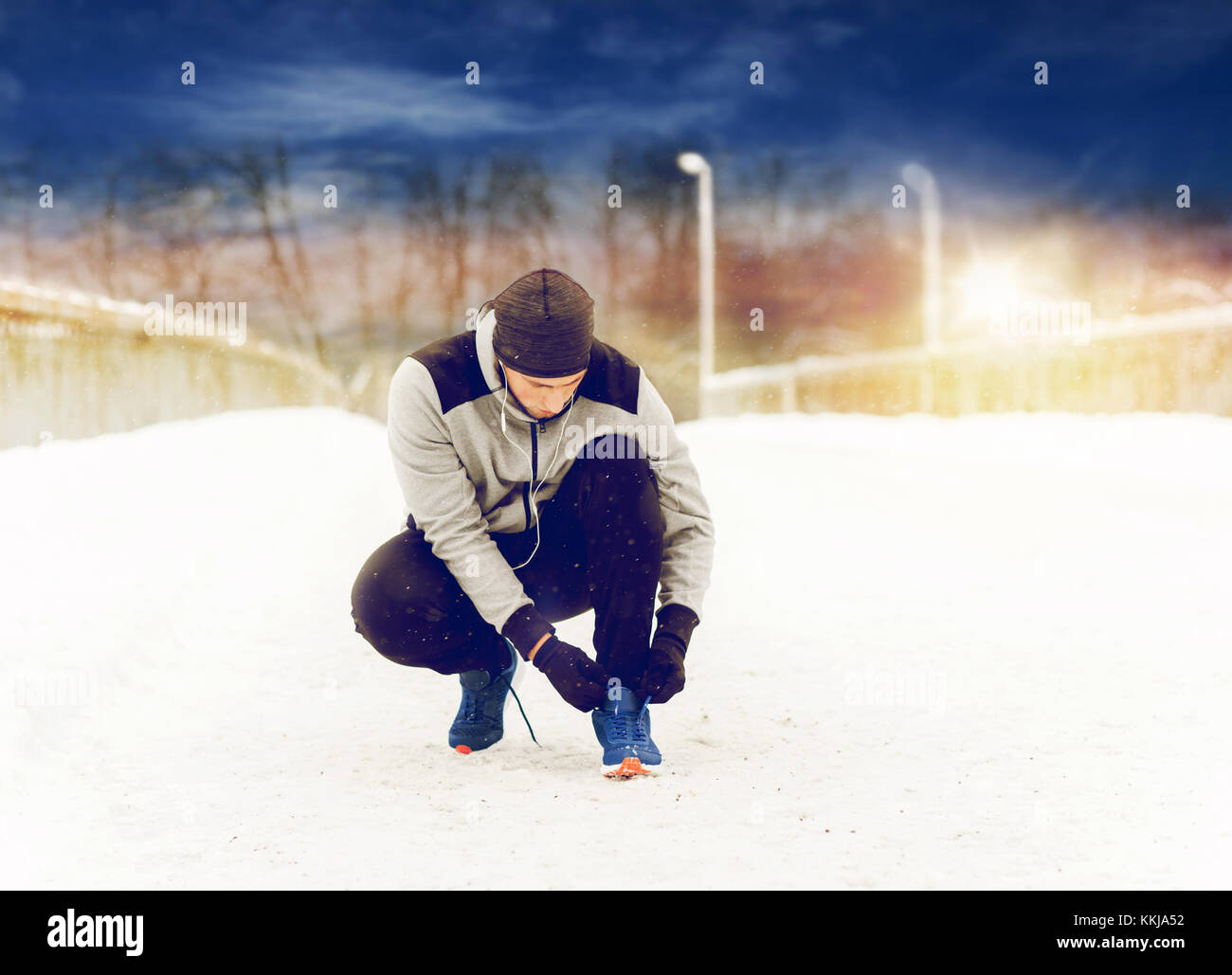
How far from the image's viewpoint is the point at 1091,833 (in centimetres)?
265

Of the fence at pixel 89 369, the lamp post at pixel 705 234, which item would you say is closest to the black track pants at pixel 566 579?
the fence at pixel 89 369

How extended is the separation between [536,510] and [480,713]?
2.08ft

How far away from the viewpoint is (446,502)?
124 inches

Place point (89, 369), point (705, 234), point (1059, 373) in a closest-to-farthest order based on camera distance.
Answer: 1. point (89, 369)
2. point (1059, 373)
3. point (705, 234)

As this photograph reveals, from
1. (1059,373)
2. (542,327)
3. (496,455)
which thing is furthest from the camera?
(1059,373)

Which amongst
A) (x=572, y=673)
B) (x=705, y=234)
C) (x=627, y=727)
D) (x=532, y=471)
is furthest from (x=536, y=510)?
(x=705, y=234)

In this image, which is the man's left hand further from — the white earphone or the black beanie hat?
the black beanie hat

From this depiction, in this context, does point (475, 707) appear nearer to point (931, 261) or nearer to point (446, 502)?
point (446, 502)

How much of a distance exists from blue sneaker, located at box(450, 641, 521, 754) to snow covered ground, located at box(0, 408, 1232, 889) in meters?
0.06

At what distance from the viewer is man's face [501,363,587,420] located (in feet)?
9.84

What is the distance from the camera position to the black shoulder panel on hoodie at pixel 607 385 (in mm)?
3203

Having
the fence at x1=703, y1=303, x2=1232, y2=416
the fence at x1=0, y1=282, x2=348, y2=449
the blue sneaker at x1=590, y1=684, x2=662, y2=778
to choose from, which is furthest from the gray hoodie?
the fence at x1=703, y1=303, x2=1232, y2=416
